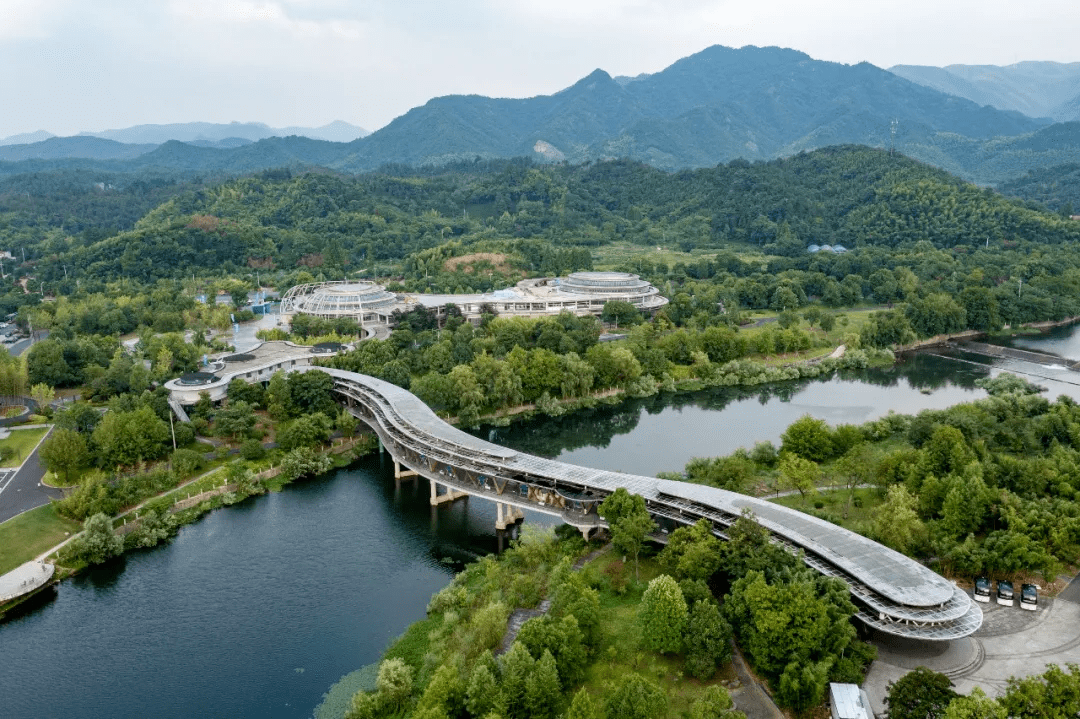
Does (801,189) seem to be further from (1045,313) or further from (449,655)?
(449,655)

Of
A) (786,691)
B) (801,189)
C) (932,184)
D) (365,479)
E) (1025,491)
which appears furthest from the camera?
(801,189)

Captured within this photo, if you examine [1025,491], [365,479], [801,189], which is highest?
[801,189]

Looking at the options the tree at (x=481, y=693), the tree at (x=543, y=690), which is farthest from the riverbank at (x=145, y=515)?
the tree at (x=543, y=690)

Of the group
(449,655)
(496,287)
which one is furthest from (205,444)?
(496,287)

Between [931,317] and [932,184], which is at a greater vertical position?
[932,184]

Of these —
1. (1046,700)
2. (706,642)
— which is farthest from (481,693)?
(1046,700)

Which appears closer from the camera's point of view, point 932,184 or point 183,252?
point 183,252

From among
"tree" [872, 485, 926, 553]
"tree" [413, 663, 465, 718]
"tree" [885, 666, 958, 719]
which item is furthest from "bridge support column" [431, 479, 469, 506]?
"tree" [885, 666, 958, 719]
